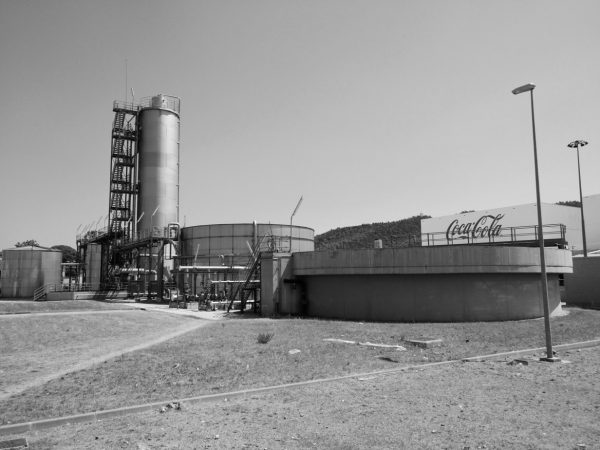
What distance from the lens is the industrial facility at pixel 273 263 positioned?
2697 cm

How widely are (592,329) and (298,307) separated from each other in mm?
17197

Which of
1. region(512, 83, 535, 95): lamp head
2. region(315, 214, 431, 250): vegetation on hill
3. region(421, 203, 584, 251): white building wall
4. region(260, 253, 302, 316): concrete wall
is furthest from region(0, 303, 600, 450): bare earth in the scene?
region(315, 214, 431, 250): vegetation on hill

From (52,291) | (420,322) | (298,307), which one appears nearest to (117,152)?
(52,291)

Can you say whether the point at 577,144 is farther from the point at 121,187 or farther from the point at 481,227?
the point at 121,187

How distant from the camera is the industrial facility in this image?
2697 cm

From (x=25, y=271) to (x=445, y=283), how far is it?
160 feet

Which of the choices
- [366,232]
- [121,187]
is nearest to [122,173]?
[121,187]

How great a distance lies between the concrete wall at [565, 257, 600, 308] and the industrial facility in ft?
0.36

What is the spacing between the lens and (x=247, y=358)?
15562 mm

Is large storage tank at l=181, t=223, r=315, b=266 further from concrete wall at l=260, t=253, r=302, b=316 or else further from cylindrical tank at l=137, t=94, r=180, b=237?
concrete wall at l=260, t=253, r=302, b=316

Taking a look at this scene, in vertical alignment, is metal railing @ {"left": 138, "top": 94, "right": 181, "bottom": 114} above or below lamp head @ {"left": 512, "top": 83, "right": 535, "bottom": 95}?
above

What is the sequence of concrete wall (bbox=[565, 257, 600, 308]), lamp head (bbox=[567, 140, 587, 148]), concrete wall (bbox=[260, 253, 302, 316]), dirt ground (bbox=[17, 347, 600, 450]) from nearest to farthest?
dirt ground (bbox=[17, 347, 600, 450])
concrete wall (bbox=[260, 253, 302, 316])
concrete wall (bbox=[565, 257, 600, 308])
lamp head (bbox=[567, 140, 587, 148])

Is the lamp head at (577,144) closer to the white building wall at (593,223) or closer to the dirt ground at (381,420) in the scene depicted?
the white building wall at (593,223)

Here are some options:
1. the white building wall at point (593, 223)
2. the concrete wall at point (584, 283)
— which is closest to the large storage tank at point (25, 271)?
the concrete wall at point (584, 283)
